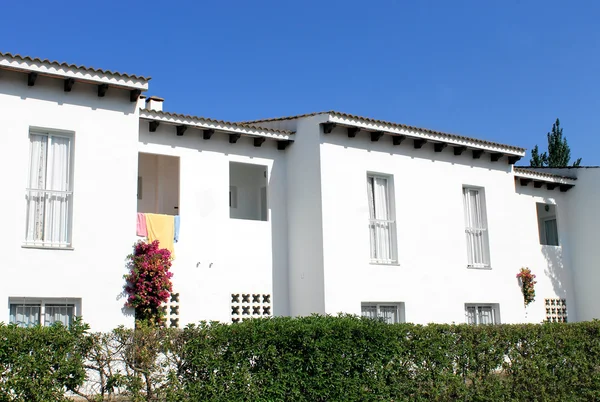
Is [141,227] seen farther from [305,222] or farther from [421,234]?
[421,234]

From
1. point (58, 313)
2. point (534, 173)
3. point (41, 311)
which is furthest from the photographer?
point (534, 173)

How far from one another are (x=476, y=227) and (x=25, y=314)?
12.5 meters

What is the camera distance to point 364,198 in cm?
1789

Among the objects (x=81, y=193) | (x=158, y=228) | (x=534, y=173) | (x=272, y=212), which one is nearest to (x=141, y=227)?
(x=158, y=228)

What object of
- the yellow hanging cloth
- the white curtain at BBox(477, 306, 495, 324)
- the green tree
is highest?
the green tree

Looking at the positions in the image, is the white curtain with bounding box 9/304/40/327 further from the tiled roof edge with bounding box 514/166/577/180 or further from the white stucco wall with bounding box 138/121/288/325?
the tiled roof edge with bounding box 514/166/577/180

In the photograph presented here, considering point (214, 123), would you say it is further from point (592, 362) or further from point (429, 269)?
point (592, 362)

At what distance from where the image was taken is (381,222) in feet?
60.3

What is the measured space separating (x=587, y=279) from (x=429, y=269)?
7.46 m

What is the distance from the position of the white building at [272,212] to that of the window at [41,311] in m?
0.03

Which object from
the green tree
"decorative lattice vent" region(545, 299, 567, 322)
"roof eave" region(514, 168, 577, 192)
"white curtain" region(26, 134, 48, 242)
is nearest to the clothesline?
"white curtain" region(26, 134, 48, 242)

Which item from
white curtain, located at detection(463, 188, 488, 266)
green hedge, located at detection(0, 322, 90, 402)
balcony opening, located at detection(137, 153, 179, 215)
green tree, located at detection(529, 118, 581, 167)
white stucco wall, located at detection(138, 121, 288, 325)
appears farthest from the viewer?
green tree, located at detection(529, 118, 581, 167)

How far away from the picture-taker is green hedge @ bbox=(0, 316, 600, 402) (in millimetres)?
9938

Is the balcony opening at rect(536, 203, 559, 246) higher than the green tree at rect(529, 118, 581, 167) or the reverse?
the reverse
